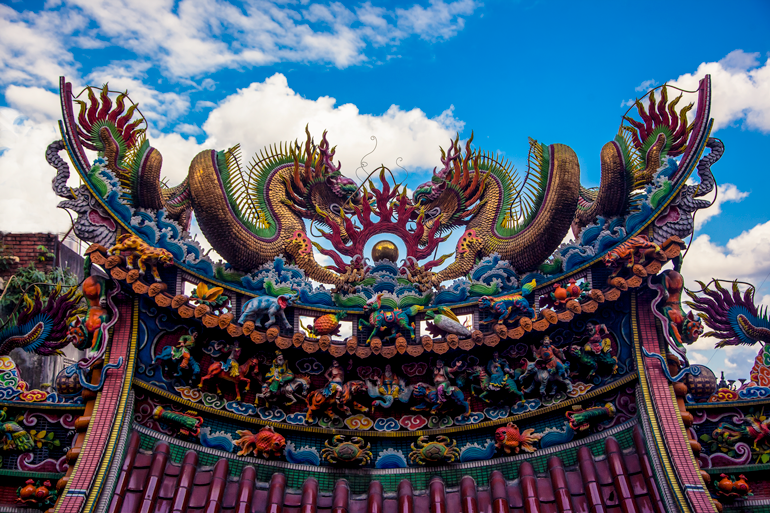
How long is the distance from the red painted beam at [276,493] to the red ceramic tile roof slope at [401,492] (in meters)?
0.01

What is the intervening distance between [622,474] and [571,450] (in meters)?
0.72

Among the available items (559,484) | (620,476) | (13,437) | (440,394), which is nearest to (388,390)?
(440,394)

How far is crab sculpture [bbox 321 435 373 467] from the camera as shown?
24.9 ft

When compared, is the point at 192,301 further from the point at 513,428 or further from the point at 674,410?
the point at 674,410

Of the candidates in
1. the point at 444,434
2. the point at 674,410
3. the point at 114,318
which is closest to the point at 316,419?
the point at 444,434

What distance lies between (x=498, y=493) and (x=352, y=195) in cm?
446

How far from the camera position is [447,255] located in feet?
29.1

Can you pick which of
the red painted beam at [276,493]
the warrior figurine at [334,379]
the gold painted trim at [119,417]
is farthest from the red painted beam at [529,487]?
the gold painted trim at [119,417]

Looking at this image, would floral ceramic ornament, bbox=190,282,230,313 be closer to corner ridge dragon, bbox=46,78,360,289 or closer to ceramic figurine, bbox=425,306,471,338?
corner ridge dragon, bbox=46,78,360,289

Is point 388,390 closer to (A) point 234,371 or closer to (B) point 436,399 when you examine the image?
(B) point 436,399

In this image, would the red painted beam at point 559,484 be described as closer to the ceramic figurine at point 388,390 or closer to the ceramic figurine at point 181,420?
the ceramic figurine at point 388,390

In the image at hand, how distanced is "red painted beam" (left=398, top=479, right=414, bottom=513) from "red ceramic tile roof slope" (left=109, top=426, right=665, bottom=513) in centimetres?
1

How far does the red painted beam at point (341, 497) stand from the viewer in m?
7.07

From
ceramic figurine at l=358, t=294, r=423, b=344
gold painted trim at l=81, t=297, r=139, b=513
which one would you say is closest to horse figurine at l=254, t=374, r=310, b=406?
ceramic figurine at l=358, t=294, r=423, b=344
